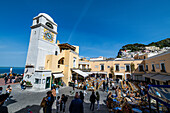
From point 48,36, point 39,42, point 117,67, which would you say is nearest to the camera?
point 39,42

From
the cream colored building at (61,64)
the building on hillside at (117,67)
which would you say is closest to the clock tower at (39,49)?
the cream colored building at (61,64)

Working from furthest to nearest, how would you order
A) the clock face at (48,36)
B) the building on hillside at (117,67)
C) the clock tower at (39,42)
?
the building on hillside at (117,67), the clock face at (48,36), the clock tower at (39,42)

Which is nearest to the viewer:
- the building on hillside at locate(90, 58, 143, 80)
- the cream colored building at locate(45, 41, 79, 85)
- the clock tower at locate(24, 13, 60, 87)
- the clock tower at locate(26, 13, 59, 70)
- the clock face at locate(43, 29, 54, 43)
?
the clock tower at locate(24, 13, 60, 87)

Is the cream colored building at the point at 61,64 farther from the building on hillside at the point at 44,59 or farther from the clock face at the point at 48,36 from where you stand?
the clock face at the point at 48,36

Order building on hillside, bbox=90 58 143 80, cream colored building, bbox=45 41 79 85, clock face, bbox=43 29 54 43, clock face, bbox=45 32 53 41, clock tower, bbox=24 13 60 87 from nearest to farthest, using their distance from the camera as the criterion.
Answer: clock tower, bbox=24 13 60 87 → cream colored building, bbox=45 41 79 85 → clock face, bbox=43 29 54 43 → clock face, bbox=45 32 53 41 → building on hillside, bbox=90 58 143 80

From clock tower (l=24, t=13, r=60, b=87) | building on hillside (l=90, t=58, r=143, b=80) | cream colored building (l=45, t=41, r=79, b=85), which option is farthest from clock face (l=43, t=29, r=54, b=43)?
building on hillside (l=90, t=58, r=143, b=80)

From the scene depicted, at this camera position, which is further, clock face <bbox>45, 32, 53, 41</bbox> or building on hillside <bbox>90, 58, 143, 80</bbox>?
building on hillside <bbox>90, 58, 143, 80</bbox>

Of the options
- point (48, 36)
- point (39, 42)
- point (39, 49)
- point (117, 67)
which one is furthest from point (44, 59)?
point (117, 67)

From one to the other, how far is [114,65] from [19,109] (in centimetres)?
2348

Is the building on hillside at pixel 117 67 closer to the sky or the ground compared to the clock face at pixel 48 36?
closer to the ground

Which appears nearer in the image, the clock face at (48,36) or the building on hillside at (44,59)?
the building on hillside at (44,59)

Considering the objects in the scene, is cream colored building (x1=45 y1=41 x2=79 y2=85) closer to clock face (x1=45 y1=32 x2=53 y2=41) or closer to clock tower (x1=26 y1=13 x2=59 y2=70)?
clock tower (x1=26 y1=13 x2=59 y2=70)

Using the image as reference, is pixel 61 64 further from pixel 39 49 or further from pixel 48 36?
pixel 48 36

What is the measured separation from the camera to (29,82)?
11.9 meters
